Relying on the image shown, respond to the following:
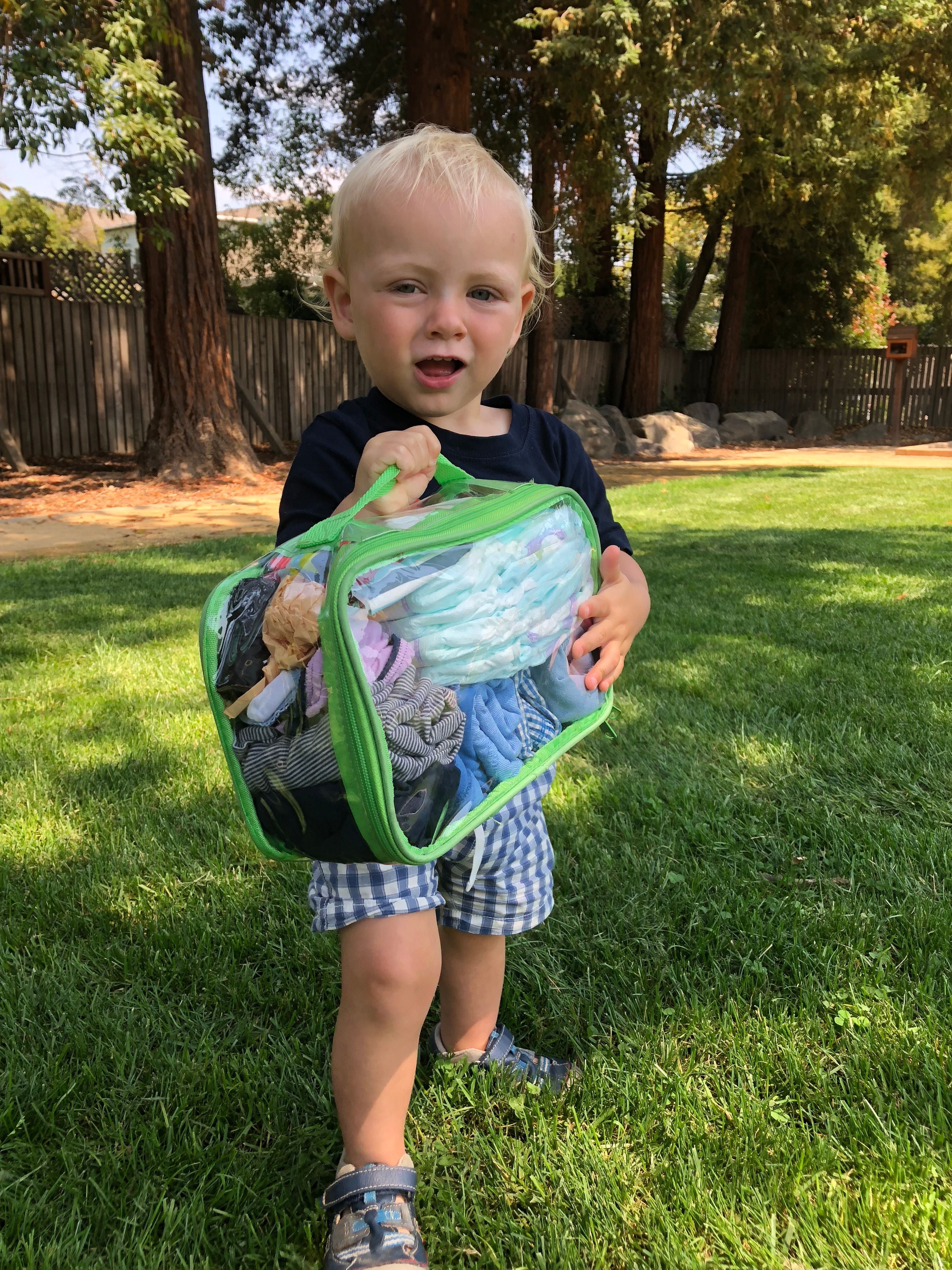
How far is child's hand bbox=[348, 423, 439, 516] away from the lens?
143 cm

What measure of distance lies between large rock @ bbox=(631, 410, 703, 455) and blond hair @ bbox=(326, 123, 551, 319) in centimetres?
1664

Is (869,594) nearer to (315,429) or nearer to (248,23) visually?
(315,429)

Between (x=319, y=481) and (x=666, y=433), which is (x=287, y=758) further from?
(x=666, y=433)

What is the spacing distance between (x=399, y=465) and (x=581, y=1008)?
3.82 feet

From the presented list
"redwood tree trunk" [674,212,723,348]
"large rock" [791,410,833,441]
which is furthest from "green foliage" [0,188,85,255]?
"large rock" [791,410,833,441]

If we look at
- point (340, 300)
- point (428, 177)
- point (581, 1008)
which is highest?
point (428, 177)

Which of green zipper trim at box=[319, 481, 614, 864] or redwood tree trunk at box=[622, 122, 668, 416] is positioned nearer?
green zipper trim at box=[319, 481, 614, 864]

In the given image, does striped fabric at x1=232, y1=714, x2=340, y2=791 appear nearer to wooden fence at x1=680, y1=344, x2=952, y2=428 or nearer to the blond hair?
the blond hair

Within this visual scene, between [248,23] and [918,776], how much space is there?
1629 cm

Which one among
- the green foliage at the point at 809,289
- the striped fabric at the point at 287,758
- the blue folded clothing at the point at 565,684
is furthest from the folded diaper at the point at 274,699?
the green foliage at the point at 809,289

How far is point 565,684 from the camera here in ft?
5.20

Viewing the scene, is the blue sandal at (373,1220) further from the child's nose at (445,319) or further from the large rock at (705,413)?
the large rock at (705,413)

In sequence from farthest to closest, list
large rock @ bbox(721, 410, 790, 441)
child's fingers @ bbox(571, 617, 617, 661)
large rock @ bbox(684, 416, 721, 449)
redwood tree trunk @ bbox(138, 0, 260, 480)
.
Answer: large rock @ bbox(721, 410, 790, 441)
large rock @ bbox(684, 416, 721, 449)
redwood tree trunk @ bbox(138, 0, 260, 480)
child's fingers @ bbox(571, 617, 617, 661)

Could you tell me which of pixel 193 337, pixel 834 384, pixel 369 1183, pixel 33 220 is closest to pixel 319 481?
pixel 369 1183
